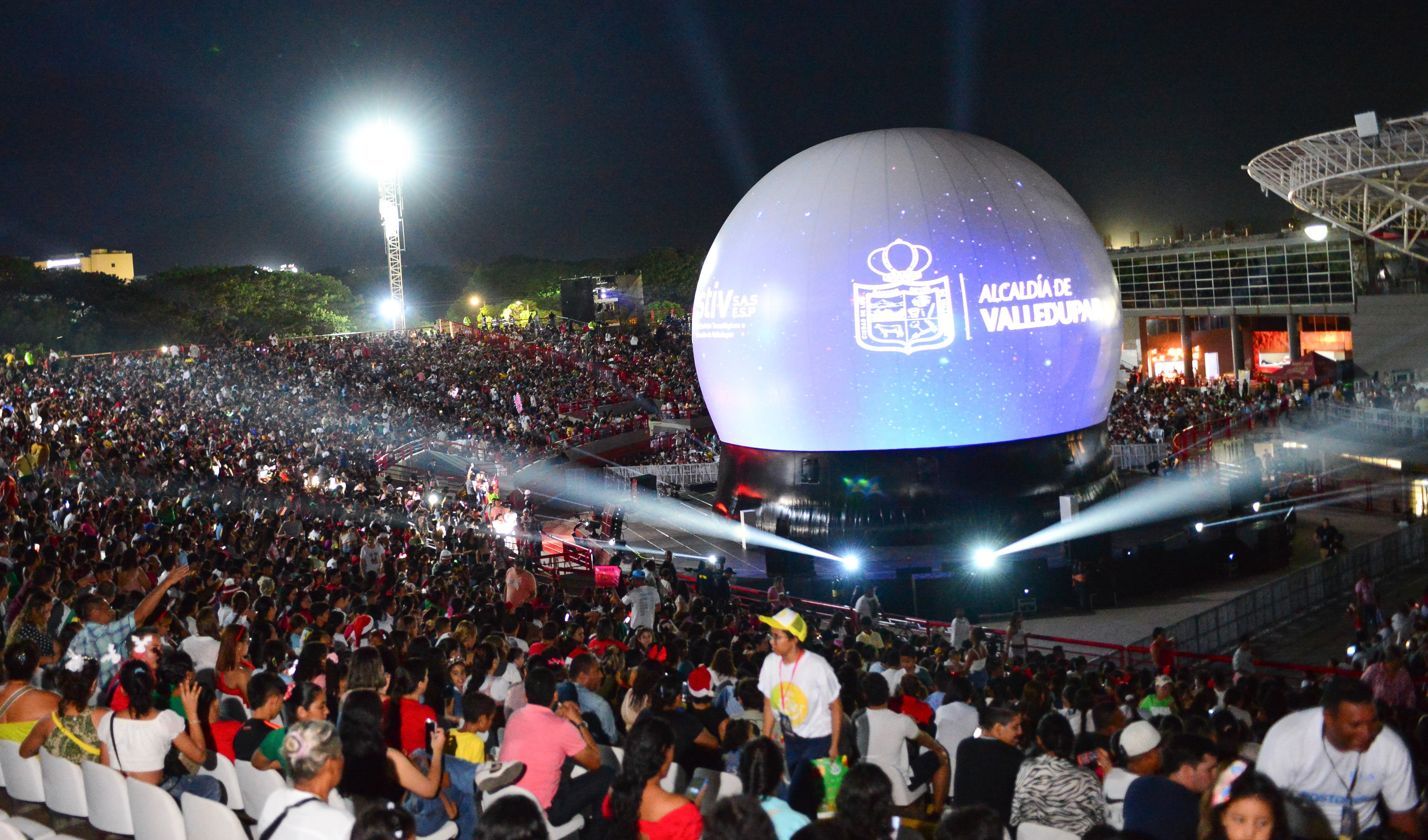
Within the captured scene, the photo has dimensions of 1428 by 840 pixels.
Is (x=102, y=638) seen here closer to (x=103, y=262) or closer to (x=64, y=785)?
(x=64, y=785)

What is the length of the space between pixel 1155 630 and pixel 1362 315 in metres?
38.1

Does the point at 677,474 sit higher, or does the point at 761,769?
the point at 677,474

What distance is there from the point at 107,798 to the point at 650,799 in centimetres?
309

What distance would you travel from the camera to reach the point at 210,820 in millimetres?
5121

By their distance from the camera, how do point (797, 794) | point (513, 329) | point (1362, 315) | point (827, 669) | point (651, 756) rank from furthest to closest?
point (513, 329) → point (1362, 315) → point (827, 669) → point (797, 794) → point (651, 756)

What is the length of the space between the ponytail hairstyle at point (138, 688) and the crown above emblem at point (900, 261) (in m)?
14.1

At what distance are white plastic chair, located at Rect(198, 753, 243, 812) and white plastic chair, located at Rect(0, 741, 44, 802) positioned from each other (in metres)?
1.17

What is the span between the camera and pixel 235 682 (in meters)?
7.43

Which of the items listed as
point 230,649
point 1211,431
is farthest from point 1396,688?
point 1211,431

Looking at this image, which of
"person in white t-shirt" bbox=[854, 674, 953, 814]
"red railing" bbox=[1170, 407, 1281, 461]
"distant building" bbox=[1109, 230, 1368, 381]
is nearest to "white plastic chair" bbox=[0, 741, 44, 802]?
"person in white t-shirt" bbox=[854, 674, 953, 814]

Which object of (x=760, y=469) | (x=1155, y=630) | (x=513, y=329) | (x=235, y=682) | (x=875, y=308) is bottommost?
(x=1155, y=630)

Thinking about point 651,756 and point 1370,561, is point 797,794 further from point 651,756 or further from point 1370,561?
point 1370,561

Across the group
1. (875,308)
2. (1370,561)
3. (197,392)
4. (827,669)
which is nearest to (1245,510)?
(1370,561)

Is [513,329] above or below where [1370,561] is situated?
above
